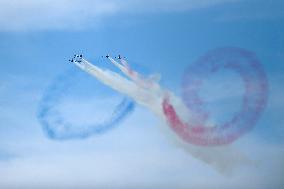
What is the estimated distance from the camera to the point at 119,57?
80.2ft

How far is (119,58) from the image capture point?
24484mm

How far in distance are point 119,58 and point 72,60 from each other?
7.26 m

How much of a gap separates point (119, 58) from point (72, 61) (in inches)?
286

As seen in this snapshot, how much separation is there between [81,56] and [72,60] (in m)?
1.57

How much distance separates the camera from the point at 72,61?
1006 inches

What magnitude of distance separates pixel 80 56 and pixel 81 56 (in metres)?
0.16

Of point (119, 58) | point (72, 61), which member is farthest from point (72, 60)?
point (119, 58)

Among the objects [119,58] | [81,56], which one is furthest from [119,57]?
[81,56]

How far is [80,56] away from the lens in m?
25.3

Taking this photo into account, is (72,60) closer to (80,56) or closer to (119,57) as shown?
(80,56)

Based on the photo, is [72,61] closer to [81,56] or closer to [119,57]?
[81,56]

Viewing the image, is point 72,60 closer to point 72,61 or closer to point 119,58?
point 72,61

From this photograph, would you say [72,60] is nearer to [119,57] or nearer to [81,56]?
[81,56]

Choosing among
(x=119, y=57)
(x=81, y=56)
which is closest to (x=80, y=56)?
(x=81, y=56)
